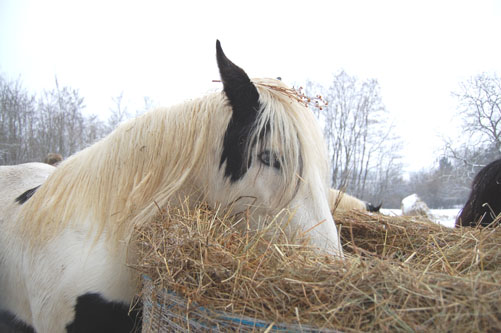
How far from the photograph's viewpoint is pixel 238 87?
144 centimetres

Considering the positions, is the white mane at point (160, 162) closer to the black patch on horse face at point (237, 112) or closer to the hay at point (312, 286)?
the black patch on horse face at point (237, 112)

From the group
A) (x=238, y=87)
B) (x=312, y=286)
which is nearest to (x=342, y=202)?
(x=238, y=87)

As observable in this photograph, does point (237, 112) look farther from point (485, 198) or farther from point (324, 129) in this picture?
point (324, 129)

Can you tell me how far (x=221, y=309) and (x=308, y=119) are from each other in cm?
106

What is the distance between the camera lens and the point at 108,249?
1.40 m

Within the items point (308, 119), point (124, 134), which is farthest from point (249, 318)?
point (124, 134)

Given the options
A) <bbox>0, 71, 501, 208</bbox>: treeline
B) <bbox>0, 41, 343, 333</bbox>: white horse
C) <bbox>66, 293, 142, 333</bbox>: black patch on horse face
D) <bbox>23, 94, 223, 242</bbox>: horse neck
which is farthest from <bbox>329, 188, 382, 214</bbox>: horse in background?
<bbox>0, 71, 501, 208</bbox>: treeline

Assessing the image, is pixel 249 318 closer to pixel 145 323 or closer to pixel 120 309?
pixel 145 323

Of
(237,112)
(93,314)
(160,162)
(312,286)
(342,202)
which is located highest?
(237,112)

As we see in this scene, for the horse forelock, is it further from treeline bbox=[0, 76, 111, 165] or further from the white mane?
treeline bbox=[0, 76, 111, 165]

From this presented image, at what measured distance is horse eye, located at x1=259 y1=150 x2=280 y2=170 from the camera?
137 cm

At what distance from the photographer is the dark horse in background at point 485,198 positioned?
9.11ft

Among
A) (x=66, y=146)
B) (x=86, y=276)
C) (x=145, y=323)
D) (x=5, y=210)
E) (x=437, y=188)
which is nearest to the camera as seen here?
(x=145, y=323)

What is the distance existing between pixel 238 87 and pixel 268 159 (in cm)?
41
